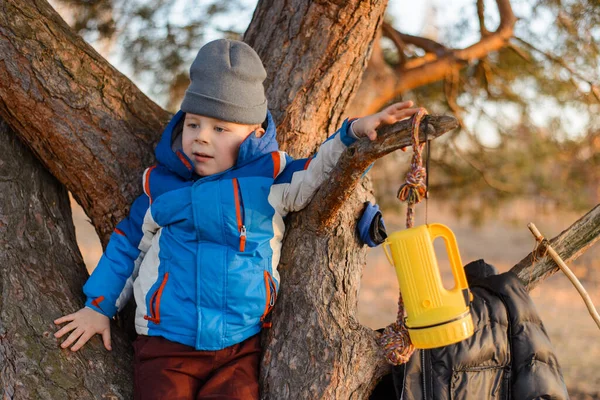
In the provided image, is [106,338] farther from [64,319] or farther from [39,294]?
[39,294]

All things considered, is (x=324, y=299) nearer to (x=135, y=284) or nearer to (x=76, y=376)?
(x=135, y=284)

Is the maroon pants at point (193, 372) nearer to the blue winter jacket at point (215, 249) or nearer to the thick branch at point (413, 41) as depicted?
the blue winter jacket at point (215, 249)

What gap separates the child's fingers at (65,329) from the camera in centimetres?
204

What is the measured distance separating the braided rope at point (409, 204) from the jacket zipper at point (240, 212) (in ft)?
1.79

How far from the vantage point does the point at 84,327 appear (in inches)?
82.5

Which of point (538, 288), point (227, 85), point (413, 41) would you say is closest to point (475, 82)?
point (413, 41)

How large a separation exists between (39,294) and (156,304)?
1.47ft

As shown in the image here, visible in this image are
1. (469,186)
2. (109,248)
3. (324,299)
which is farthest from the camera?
(469,186)

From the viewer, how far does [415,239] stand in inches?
64.2

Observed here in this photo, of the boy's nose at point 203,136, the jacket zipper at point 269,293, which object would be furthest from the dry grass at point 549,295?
the boy's nose at point 203,136

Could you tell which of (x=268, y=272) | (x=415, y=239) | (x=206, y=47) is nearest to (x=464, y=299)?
(x=415, y=239)

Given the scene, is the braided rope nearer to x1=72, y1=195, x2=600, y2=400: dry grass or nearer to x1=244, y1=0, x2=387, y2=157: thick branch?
x1=244, y1=0, x2=387, y2=157: thick branch

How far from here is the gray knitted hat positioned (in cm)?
210

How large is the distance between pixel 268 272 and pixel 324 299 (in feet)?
0.69
